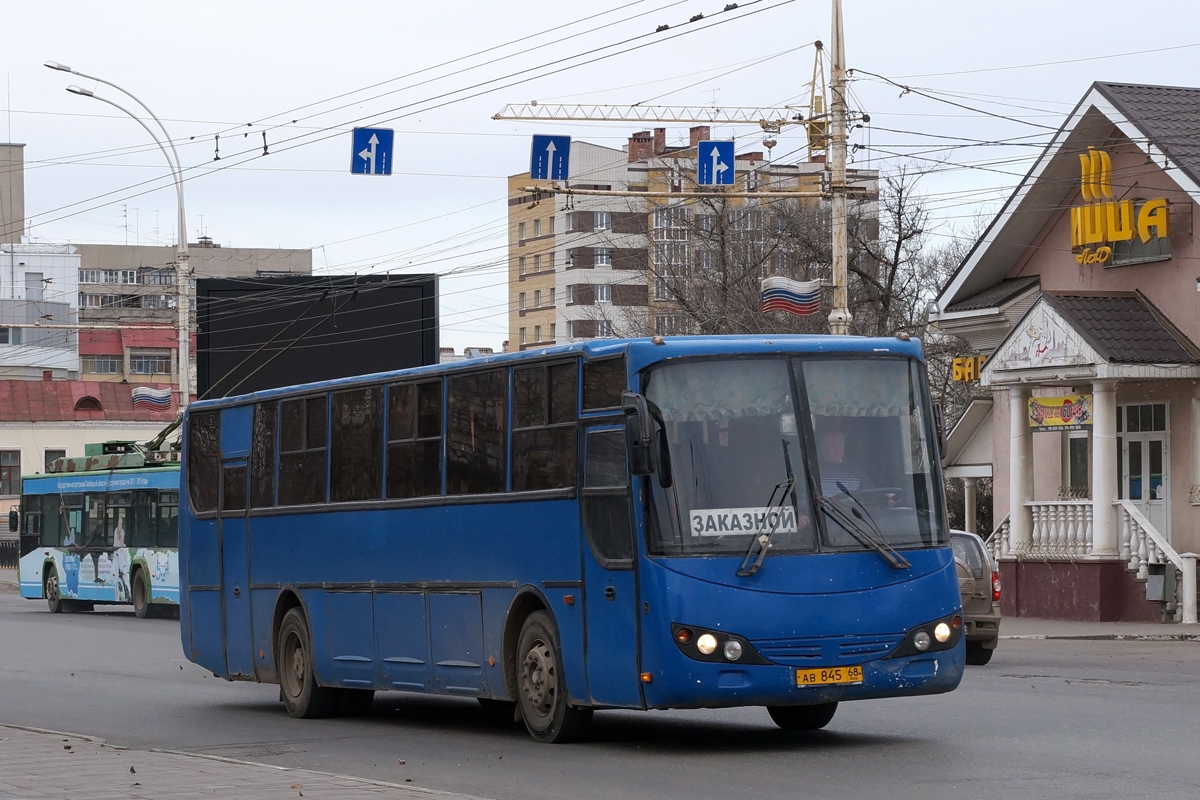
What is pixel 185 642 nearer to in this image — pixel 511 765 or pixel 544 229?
pixel 511 765

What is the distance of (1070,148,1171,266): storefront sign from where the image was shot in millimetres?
30261

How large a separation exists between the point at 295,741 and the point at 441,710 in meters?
2.74

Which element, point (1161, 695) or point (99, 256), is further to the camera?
point (99, 256)

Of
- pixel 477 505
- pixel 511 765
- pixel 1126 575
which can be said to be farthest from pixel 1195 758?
pixel 1126 575

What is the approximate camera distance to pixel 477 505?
45.9ft

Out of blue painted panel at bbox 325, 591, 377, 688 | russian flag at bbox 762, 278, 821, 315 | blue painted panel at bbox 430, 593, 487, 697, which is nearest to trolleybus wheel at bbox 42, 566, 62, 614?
russian flag at bbox 762, 278, 821, 315

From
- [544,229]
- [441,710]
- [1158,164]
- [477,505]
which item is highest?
[544,229]

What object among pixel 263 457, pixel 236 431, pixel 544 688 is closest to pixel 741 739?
pixel 544 688

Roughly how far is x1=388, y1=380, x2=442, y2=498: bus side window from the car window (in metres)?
8.30

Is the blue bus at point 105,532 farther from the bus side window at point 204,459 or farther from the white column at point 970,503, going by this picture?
the white column at point 970,503

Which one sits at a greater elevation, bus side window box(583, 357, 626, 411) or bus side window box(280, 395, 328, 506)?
bus side window box(583, 357, 626, 411)

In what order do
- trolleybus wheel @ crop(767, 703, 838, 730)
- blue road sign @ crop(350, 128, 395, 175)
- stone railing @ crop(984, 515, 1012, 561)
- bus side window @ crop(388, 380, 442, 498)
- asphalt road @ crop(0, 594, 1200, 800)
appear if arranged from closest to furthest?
asphalt road @ crop(0, 594, 1200, 800), trolleybus wheel @ crop(767, 703, 838, 730), bus side window @ crop(388, 380, 442, 498), blue road sign @ crop(350, 128, 395, 175), stone railing @ crop(984, 515, 1012, 561)

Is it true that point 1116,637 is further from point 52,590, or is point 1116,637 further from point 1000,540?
point 52,590

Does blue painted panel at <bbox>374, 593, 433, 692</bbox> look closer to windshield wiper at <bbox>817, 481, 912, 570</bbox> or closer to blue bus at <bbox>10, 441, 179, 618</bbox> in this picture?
windshield wiper at <bbox>817, 481, 912, 570</bbox>
